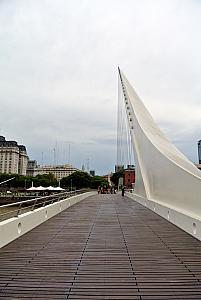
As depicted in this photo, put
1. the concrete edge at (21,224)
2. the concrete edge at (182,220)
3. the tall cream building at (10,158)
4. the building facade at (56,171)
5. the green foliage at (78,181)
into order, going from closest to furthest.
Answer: the concrete edge at (21,224) < the concrete edge at (182,220) < the green foliage at (78,181) < the tall cream building at (10,158) < the building facade at (56,171)

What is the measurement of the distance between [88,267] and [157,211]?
8990mm

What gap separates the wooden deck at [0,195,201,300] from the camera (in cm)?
354

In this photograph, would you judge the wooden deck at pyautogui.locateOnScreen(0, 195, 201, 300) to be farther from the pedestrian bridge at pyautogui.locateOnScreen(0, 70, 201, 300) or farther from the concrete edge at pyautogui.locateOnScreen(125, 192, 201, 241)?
the concrete edge at pyautogui.locateOnScreen(125, 192, 201, 241)

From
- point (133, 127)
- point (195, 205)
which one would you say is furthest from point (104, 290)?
point (133, 127)

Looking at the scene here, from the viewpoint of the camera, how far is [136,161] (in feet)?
76.0

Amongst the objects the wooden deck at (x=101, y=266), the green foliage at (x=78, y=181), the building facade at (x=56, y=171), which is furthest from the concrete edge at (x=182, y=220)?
the building facade at (x=56, y=171)

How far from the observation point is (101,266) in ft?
15.3

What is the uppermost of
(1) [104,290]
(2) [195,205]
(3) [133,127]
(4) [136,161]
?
(3) [133,127]

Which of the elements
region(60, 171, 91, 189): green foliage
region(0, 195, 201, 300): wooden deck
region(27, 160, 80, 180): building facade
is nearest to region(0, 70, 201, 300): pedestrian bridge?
region(0, 195, 201, 300): wooden deck

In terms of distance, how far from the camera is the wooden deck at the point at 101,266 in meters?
3.54

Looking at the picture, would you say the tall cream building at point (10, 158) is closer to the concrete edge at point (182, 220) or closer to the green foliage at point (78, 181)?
the green foliage at point (78, 181)

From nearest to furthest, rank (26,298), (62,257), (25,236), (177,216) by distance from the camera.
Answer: (26,298)
(62,257)
(25,236)
(177,216)

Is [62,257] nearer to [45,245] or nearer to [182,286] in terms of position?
[45,245]

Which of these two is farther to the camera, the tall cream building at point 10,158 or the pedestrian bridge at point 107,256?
the tall cream building at point 10,158
